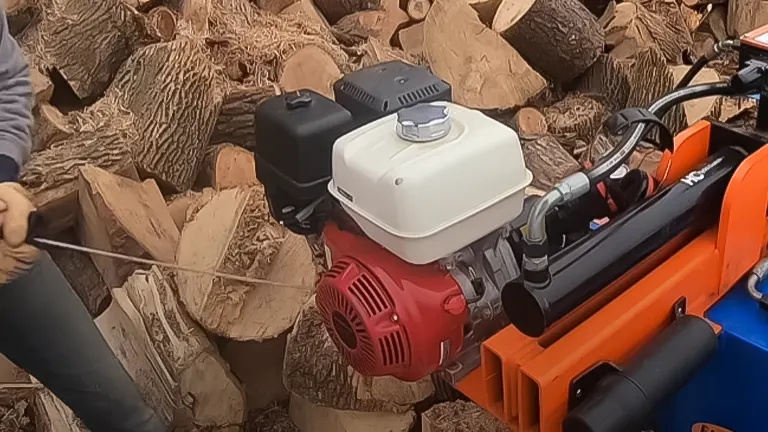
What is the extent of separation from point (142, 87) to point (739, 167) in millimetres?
1398

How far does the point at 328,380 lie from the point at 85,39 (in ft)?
3.77

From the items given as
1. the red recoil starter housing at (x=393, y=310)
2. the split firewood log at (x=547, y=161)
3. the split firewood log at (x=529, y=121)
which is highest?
the red recoil starter housing at (x=393, y=310)

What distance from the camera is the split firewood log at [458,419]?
5.61 feet

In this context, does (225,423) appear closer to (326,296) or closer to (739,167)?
(326,296)

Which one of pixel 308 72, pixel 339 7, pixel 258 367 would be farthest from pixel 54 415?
pixel 339 7

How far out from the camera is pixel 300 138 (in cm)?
113

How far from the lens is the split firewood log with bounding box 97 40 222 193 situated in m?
2.04

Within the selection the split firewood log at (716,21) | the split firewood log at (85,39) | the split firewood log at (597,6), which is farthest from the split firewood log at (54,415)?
the split firewood log at (716,21)

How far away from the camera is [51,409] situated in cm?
188

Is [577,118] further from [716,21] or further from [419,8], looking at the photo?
[716,21]

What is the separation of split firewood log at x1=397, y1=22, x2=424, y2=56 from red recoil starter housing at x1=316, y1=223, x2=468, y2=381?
1467mm

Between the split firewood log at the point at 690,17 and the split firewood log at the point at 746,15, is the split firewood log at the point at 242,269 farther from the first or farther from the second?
the split firewood log at the point at 746,15

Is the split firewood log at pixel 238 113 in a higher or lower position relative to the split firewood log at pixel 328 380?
higher

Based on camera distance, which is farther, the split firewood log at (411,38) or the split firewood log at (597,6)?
the split firewood log at (597,6)
